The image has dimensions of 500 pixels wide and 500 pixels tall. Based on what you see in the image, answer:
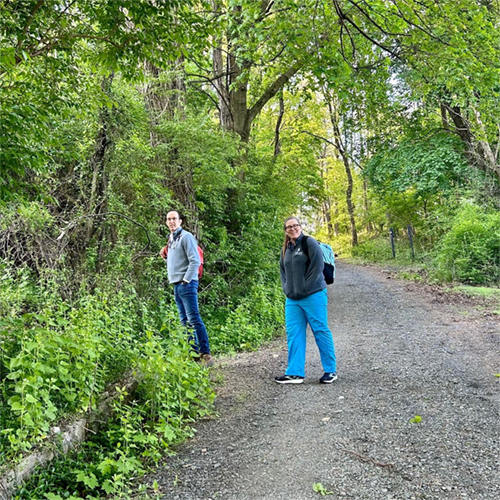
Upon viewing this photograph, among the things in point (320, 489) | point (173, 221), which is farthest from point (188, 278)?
point (320, 489)

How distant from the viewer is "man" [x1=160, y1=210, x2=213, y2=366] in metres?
5.83

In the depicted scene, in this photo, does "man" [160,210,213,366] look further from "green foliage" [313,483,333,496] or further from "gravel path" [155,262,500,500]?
"green foliage" [313,483,333,496]

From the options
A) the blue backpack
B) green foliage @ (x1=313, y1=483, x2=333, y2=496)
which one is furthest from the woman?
green foliage @ (x1=313, y1=483, x2=333, y2=496)

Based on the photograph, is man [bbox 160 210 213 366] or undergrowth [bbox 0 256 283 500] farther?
man [bbox 160 210 213 366]

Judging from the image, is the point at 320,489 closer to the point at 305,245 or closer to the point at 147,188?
the point at 305,245

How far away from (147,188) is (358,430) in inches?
207

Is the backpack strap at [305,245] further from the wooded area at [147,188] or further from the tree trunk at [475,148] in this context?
the tree trunk at [475,148]

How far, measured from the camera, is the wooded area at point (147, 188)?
3.51 metres

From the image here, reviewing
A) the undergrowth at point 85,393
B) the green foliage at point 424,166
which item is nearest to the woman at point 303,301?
the undergrowth at point 85,393

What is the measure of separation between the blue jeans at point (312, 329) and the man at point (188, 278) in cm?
120

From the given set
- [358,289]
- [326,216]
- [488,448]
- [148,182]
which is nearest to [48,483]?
[488,448]

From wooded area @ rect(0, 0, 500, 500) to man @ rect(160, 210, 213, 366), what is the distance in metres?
0.37

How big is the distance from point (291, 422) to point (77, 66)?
4133 millimetres

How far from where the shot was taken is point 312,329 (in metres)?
5.27
